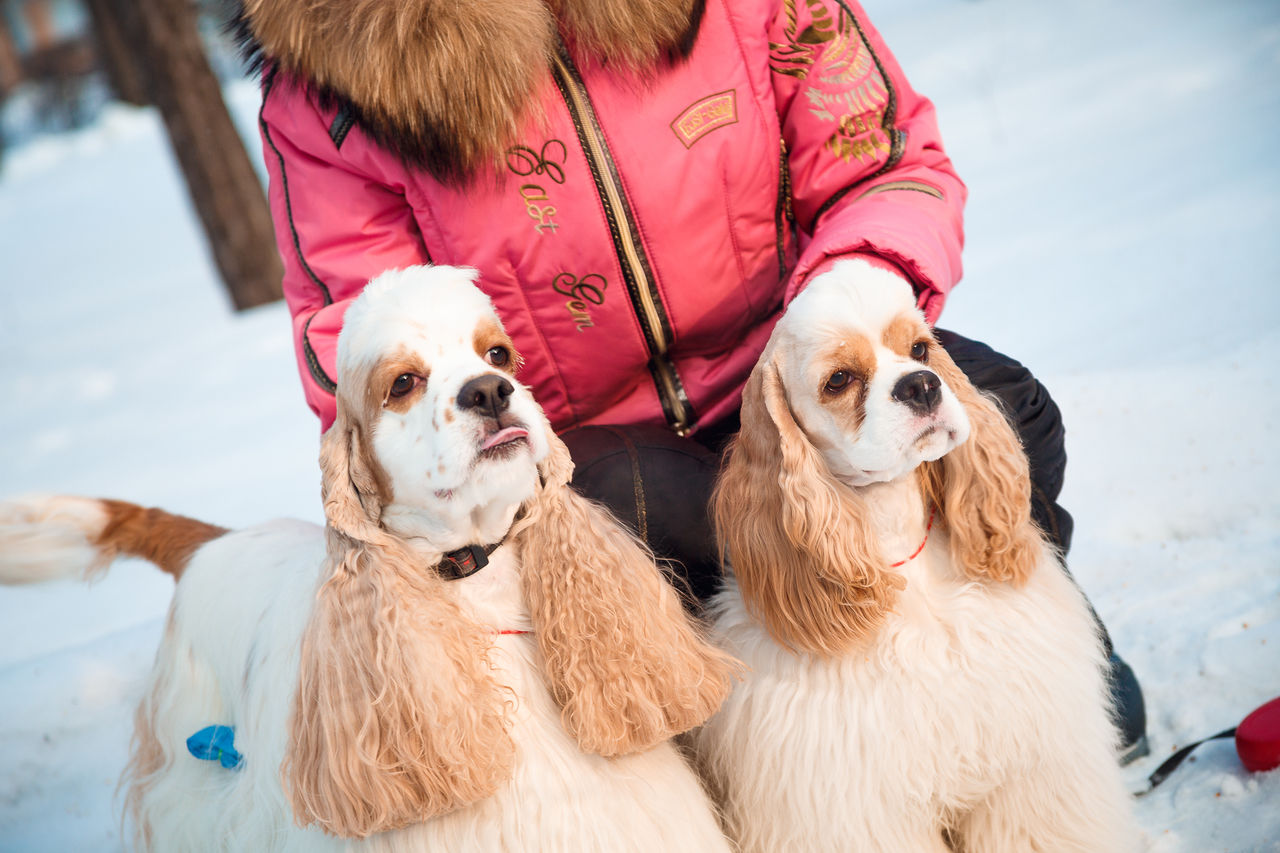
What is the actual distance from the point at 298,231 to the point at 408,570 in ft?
3.28

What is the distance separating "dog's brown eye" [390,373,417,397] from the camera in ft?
5.48

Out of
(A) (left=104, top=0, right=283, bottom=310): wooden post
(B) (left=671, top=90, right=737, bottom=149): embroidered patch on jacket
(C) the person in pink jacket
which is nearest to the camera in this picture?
(C) the person in pink jacket

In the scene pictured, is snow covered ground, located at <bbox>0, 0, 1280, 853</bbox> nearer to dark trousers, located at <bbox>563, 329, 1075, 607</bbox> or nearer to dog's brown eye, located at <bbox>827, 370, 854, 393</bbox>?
dark trousers, located at <bbox>563, 329, 1075, 607</bbox>

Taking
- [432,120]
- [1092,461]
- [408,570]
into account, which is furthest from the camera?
[1092,461]

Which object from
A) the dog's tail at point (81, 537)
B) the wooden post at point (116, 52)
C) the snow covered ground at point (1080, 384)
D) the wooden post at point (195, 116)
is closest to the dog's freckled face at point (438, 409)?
the dog's tail at point (81, 537)

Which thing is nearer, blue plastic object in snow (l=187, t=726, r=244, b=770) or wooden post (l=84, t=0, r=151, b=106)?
blue plastic object in snow (l=187, t=726, r=244, b=770)

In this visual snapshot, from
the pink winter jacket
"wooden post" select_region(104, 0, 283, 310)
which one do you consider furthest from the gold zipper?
"wooden post" select_region(104, 0, 283, 310)

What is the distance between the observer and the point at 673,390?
2.45 meters

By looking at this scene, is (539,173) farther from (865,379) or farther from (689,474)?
(865,379)

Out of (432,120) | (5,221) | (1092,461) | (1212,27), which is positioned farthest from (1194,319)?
(5,221)

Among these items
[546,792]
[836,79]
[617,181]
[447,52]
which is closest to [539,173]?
[617,181]

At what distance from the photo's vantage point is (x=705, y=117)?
7.24ft

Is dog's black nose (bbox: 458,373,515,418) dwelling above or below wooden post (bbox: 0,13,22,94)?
below

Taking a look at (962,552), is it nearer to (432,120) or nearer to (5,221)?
(432,120)
